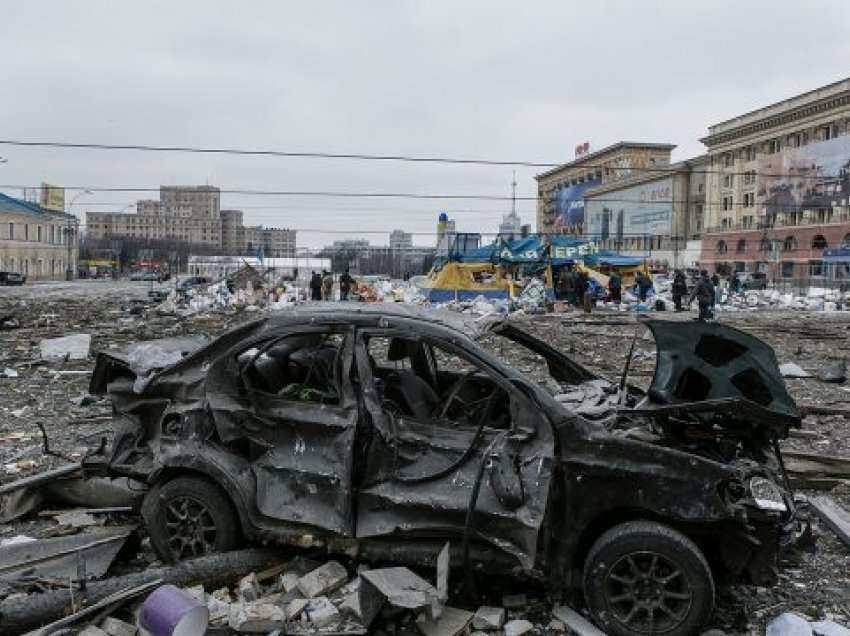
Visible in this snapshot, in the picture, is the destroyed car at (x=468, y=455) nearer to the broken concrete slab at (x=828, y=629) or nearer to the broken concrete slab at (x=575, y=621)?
the broken concrete slab at (x=575, y=621)

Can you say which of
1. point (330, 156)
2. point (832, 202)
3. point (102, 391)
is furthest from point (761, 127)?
point (102, 391)

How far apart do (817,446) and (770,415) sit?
4.48 meters

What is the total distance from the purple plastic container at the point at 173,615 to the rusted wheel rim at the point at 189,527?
751 mm

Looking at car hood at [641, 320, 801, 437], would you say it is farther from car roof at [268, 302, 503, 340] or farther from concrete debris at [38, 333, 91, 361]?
concrete debris at [38, 333, 91, 361]

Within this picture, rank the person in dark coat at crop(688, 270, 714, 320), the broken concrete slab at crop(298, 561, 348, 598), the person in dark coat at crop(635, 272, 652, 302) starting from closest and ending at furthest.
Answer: the broken concrete slab at crop(298, 561, 348, 598)
the person in dark coat at crop(688, 270, 714, 320)
the person in dark coat at crop(635, 272, 652, 302)

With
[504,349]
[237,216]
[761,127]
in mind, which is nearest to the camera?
[504,349]

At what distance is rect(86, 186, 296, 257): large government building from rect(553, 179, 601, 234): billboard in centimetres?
5768

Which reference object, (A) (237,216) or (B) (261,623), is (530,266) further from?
(A) (237,216)

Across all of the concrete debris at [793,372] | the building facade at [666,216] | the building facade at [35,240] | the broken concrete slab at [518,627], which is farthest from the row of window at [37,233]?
the broken concrete slab at [518,627]

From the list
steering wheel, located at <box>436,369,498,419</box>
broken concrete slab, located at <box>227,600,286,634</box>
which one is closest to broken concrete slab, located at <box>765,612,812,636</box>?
steering wheel, located at <box>436,369,498,419</box>

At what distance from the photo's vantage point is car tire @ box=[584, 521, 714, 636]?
383 cm

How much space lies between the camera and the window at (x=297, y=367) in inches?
182

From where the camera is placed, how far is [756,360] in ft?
15.5

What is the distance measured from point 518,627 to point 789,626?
1.45 metres
